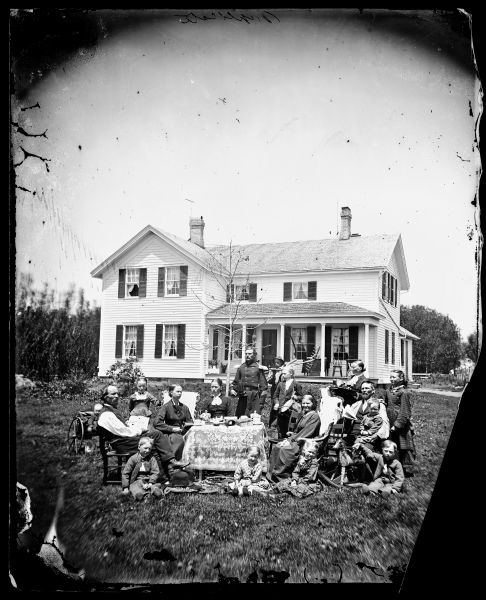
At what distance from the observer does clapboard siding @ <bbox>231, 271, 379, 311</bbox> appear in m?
3.97

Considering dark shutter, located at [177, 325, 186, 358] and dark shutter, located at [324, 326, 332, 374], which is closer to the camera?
dark shutter, located at [324, 326, 332, 374]

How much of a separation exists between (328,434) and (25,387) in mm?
2290

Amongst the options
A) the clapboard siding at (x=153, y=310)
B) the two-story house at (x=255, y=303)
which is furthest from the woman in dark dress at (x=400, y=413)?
the clapboard siding at (x=153, y=310)

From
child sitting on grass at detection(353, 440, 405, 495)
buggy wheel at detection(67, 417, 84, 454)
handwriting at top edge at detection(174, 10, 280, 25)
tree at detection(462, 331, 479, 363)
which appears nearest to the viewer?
handwriting at top edge at detection(174, 10, 280, 25)

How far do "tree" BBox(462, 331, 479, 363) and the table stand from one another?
160 cm

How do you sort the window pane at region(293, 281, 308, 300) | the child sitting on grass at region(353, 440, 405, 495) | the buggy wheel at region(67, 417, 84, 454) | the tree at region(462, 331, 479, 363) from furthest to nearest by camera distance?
the window pane at region(293, 281, 308, 300), the buggy wheel at region(67, 417, 84, 454), the child sitting on grass at region(353, 440, 405, 495), the tree at region(462, 331, 479, 363)

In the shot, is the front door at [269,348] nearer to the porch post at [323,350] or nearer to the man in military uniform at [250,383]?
the man in military uniform at [250,383]

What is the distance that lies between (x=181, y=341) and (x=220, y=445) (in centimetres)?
87

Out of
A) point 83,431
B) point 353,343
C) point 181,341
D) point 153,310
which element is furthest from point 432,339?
point 83,431

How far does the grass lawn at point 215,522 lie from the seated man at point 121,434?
0.78ft

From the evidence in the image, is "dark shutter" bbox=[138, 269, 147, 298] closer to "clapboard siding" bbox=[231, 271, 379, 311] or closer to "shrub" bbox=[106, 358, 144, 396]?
"shrub" bbox=[106, 358, 144, 396]

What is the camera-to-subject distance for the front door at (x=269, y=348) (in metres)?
3.99

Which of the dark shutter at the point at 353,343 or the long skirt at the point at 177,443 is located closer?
the dark shutter at the point at 353,343

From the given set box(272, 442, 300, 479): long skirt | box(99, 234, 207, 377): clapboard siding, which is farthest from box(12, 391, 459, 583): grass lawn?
box(99, 234, 207, 377): clapboard siding
